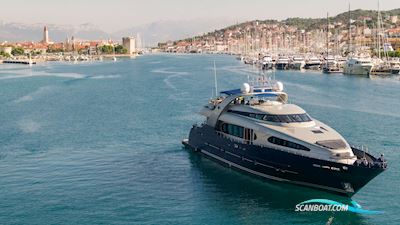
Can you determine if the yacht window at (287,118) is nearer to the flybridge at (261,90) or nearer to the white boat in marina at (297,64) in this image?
the flybridge at (261,90)

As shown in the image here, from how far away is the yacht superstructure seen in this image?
29.3 metres

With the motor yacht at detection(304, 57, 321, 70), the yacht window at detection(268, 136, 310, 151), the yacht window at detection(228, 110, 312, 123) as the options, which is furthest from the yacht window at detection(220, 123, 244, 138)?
the motor yacht at detection(304, 57, 321, 70)

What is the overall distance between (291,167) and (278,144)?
1797 millimetres

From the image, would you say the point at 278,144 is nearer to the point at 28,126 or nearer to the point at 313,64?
the point at 28,126

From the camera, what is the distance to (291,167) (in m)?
31.2

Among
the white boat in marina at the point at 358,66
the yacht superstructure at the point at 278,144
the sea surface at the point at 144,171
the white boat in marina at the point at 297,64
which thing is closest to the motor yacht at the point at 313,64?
the white boat in marina at the point at 297,64

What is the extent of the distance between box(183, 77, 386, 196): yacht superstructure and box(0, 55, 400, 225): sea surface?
930mm

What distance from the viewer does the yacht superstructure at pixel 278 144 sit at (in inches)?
1153

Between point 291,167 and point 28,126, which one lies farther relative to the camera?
point 28,126

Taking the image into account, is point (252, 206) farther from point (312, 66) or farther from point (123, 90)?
point (312, 66)

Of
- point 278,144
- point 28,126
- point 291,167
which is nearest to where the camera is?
point 291,167

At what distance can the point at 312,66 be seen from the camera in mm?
146250

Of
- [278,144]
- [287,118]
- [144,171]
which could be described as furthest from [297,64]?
[278,144]

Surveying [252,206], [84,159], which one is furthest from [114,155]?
[252,206]
